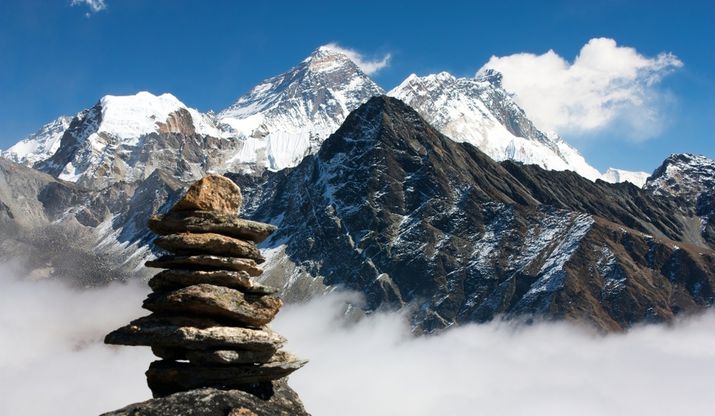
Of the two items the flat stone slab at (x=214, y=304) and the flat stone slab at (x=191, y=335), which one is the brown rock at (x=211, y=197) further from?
the flat stone slab at (x=191, y=335)

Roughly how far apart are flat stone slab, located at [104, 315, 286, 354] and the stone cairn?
4 centimetres

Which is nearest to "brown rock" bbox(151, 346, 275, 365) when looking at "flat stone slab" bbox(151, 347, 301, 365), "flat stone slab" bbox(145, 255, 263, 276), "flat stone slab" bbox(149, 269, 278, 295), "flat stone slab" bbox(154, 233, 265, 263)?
"flat stone slab" bbox(151, 347, 301, 365)

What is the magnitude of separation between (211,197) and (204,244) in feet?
8.10

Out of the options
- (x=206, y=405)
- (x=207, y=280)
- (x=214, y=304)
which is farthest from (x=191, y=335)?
(x=206, y=405)

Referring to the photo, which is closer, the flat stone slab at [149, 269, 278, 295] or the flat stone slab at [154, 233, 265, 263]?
the flat stone slab at [149, 269, 278, 295]

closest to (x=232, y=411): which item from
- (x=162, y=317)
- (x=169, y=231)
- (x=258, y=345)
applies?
(x=258, y=345)

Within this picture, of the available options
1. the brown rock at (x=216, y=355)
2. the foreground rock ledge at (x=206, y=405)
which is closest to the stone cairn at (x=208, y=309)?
the brown rock at (x=216, y=355)

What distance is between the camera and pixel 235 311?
3178cm

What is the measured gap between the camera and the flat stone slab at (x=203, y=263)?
32.8 meters

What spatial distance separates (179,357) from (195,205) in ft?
21.7

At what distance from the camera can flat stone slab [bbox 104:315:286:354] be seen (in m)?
30.7

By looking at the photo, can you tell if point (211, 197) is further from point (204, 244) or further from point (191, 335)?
point (191, 335)

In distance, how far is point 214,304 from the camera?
31.3m

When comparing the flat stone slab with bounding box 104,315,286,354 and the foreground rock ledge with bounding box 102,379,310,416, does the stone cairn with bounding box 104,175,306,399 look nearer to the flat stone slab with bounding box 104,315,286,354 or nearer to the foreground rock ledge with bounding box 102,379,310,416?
the flat stone slab with bounding box 104,315,286,354
